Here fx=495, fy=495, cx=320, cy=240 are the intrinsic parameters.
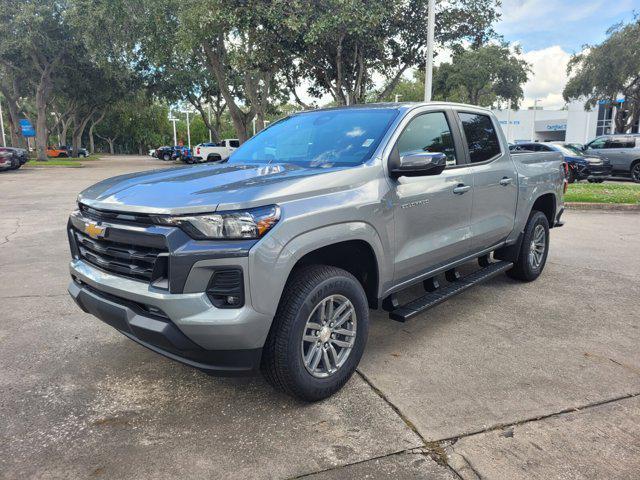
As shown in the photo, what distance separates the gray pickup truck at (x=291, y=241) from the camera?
256 centimetres

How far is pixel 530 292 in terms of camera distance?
529cm

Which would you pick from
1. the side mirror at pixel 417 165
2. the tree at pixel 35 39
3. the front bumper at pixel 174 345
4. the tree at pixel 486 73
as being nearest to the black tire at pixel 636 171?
the tree at pixel 486 73

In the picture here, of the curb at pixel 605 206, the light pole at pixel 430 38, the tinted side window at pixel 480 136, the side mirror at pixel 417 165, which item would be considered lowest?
the curb at pixel 605 206

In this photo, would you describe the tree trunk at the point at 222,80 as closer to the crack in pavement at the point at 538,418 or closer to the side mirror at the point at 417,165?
the side mirror at the point at 417,165

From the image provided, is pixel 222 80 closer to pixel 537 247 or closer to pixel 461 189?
pixel 537 247

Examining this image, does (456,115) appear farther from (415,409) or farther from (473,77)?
(473,77)

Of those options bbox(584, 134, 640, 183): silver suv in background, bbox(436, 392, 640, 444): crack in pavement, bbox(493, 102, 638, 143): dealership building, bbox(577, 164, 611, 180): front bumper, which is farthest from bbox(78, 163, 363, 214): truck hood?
bbox(493, 102, 638, 143): dealership building

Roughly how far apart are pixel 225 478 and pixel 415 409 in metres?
1.21

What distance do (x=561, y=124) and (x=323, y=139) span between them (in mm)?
56575

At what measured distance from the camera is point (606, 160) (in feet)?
58.5

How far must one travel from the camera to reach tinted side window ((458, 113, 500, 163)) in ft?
14.8

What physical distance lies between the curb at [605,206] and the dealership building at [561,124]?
34.7 m

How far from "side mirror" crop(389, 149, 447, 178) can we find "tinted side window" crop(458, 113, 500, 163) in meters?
1.27

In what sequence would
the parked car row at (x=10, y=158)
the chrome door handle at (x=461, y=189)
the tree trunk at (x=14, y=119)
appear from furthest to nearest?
the tree trunk at (x=14, y=119) → the parked car row at (x=10, y=158) → the chrome door handle at (x=461, y=189)
